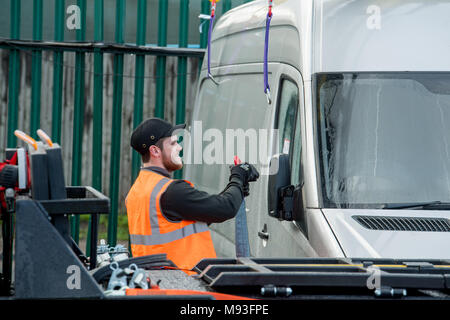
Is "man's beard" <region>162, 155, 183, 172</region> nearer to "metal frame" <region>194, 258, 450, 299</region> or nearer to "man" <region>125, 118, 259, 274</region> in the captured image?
"man" <region>125, 118, 259, 274</region>

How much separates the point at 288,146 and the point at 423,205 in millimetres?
1019

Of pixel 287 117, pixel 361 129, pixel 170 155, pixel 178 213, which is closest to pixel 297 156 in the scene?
pixel 287 117

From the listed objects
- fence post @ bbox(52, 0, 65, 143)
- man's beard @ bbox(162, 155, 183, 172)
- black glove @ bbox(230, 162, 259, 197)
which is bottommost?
black glove @ bbox(230, 162, 259, 197)

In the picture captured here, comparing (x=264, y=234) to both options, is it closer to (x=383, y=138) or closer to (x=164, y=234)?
(x=164, y=234)

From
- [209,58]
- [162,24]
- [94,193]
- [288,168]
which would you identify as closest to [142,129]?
[288,168]

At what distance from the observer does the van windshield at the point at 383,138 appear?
442 cm

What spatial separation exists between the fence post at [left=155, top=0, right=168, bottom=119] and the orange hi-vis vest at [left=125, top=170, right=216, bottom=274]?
4.75m

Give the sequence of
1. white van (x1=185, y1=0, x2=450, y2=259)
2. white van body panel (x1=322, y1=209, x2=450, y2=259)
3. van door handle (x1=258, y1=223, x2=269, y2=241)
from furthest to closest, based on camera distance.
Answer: van door handle (x1=258, y1=223, x2=269, y2=241) → white van (x1=185, y1=0, x2=450, y2=259) → white van body panel (x1=322, y1=209, x2=450, y2=259)

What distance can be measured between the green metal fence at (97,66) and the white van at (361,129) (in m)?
3.98

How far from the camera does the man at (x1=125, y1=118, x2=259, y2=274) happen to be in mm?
4332

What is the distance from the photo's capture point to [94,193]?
139 inches

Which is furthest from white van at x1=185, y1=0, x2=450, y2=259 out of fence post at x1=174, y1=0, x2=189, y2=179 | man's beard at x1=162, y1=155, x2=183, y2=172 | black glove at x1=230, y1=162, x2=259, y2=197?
fence post at x1=174, y1=0, x2=189, y2=179

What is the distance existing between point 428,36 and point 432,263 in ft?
6.15

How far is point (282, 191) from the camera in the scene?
4.54 m
